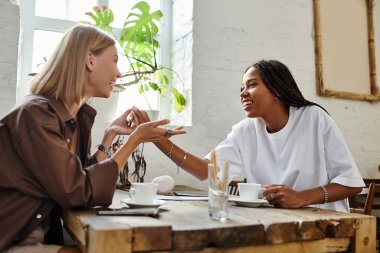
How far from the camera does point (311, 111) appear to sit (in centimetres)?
178

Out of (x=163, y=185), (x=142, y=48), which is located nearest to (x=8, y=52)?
(x=142, y=48)

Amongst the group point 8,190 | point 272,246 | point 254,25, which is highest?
point 254,25

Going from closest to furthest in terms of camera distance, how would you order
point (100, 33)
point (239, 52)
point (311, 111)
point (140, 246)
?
point (140, 246)
point (100, 33)
point (311, 111)
point (239, 52)

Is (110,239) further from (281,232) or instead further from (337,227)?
(337,227)

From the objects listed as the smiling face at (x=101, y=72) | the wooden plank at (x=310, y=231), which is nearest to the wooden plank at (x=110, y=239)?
the wooden plank at (x=310, y=231)

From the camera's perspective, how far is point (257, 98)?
1905 millimetres

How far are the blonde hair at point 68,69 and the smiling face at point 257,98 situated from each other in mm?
815

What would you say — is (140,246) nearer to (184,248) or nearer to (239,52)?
(184,248)

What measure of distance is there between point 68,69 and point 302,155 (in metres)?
1.04

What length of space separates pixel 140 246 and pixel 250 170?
1131 mm

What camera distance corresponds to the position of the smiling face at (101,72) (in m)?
1.48

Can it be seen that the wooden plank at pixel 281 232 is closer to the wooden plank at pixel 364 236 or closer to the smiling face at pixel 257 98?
the wooden plank at pixel 364 236

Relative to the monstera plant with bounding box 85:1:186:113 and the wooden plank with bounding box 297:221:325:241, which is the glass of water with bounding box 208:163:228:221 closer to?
the wooden plank with bounding box 297:221:325:241

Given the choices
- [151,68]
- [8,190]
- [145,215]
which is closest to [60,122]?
[8,190]
